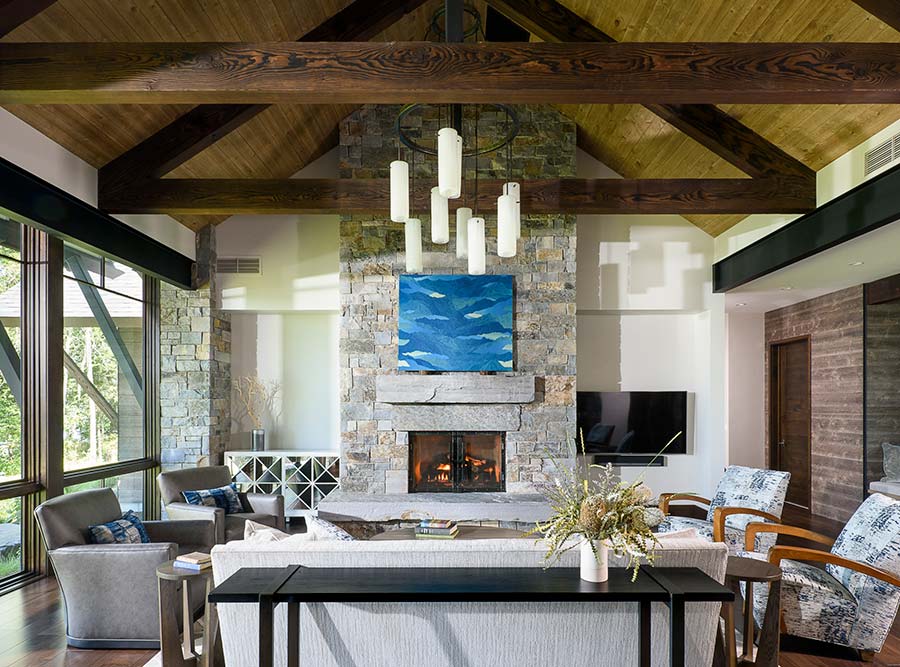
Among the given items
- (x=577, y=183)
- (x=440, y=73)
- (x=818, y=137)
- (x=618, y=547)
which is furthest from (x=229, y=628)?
(x=818, y=137)

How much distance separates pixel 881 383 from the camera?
679 centimetres

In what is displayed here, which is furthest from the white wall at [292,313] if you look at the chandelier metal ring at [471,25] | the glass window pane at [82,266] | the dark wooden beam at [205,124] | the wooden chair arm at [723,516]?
the wooden chair arm at [723,516]

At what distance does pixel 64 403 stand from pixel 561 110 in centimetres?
521

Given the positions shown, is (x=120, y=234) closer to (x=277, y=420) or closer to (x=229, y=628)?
(x=277, y=420)

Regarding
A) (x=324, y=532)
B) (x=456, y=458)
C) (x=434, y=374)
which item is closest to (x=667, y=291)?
(x=434, y=374)

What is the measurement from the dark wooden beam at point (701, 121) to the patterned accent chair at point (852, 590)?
2.77 meters

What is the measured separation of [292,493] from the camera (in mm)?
7430

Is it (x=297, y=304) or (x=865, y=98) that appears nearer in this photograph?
(x=865, y=98)

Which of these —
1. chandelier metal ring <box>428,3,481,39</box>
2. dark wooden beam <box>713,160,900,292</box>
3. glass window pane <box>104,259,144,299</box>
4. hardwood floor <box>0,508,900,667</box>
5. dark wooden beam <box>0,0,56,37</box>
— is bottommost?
hardwood floor <box>0,508,900,667</box>

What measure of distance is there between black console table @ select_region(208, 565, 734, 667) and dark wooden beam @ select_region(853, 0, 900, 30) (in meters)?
3.09

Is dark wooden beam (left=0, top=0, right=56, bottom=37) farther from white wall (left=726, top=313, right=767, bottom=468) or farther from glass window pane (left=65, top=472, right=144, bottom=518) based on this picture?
white wall (left=726, top=313, right=767, bottom=468)

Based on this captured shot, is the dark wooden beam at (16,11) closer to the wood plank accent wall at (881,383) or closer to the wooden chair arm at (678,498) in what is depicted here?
the wooden chair arm at (678,498)

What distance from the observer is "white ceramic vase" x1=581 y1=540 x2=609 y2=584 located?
2711 millimetres

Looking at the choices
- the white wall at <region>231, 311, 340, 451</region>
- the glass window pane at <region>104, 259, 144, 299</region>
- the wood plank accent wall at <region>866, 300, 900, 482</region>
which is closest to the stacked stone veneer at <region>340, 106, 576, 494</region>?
the white wall at <region>231, 311, 340, 451</region>
